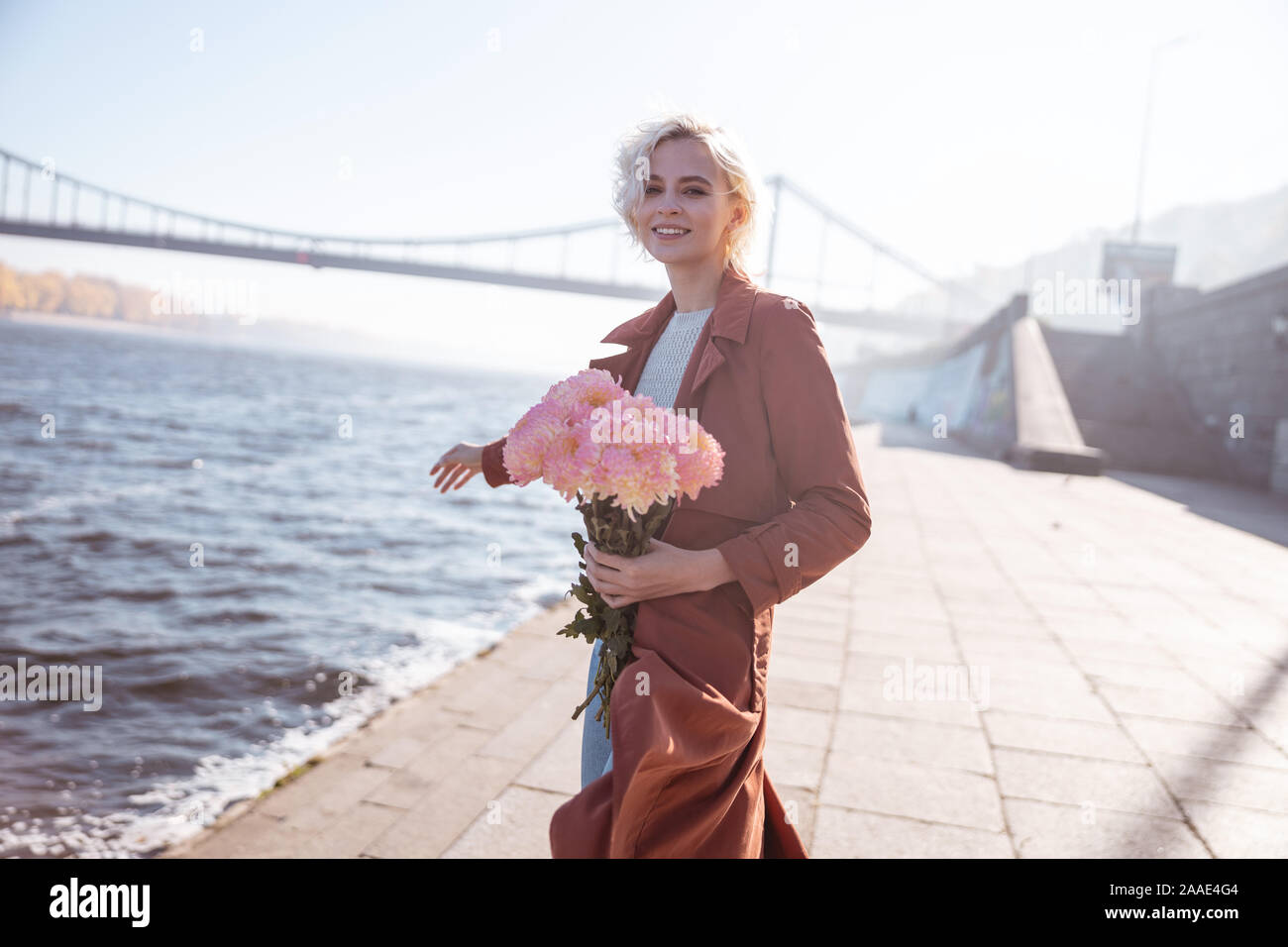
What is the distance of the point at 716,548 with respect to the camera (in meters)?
1.24

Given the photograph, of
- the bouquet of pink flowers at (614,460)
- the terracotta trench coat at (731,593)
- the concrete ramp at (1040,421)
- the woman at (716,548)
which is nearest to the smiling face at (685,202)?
the woman at (716,548)

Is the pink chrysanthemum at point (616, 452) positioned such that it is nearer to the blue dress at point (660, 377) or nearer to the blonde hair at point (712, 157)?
the blue dress at point (660, 377)

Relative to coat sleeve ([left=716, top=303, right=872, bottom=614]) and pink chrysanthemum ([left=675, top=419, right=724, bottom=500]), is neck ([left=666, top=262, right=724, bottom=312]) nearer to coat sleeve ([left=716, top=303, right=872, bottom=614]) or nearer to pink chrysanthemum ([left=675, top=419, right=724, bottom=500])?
coat sleeve ([left=716, top=303, right=872, bottom=614])

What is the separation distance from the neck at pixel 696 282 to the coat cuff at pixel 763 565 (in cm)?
47

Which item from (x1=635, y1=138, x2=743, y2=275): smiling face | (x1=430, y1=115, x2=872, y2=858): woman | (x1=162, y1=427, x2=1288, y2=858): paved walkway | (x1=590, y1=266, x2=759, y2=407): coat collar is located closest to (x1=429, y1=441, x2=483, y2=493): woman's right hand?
(x1=590, y1=266, x2=759, y2=407): coat collar

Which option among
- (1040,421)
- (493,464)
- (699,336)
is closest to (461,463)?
(493,464)

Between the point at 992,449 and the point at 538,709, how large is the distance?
1478cm

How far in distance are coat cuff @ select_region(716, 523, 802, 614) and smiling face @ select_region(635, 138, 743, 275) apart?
19.4 inches

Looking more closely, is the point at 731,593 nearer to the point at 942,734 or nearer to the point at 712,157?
the point at 712,157

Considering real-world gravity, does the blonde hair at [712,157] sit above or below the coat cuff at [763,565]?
above

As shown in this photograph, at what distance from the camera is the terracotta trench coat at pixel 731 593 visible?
1.15 meters

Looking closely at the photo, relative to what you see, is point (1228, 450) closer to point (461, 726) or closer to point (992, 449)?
point (992, 449)
